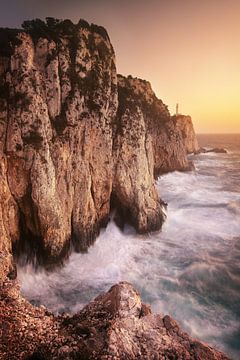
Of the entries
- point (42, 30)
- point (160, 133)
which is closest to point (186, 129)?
point (160, 133)

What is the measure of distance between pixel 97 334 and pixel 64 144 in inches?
437

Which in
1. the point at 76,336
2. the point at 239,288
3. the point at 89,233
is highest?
the point at 76,336

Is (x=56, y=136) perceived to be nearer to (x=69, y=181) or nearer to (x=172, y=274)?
(x=69, y=181)

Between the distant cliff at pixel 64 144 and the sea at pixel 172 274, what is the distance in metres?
1.22

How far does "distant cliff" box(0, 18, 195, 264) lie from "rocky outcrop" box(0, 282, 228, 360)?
215 inches

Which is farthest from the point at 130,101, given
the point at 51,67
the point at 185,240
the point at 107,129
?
the point at 185,240

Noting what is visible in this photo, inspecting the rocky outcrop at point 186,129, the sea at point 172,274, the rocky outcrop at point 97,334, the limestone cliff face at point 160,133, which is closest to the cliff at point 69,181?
the rocky outcrop at point 97,334

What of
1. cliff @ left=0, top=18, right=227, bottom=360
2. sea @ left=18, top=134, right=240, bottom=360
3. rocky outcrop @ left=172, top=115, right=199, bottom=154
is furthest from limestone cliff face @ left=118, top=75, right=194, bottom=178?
rocky outcrop @ left=172, top=115, right=199, bottom=154

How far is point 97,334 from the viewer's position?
22.6ft

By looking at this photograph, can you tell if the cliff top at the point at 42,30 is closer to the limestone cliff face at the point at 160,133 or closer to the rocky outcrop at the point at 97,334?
the rocky outcrop at the point at 97,334

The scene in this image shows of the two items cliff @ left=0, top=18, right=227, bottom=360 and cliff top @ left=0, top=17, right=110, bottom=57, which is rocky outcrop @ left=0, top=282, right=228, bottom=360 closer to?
cliff @ left=0, top=18, right=227, bottom=360

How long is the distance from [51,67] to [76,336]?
13.7 m

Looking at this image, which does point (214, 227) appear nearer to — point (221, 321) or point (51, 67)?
point (221, 321)

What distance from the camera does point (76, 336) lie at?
693 cm
